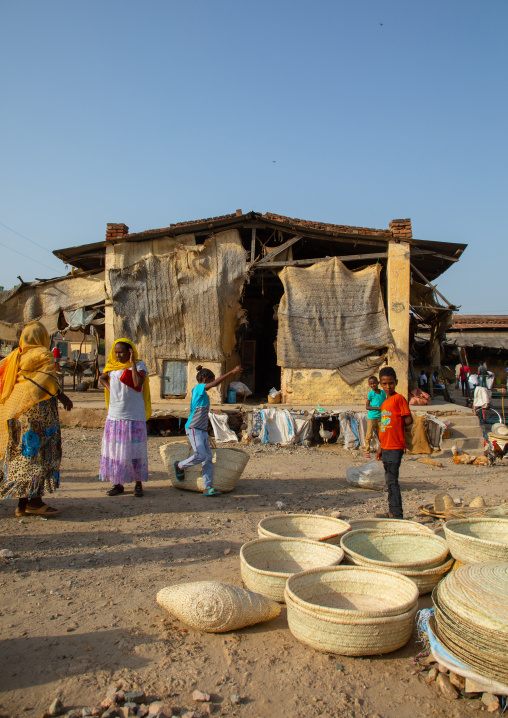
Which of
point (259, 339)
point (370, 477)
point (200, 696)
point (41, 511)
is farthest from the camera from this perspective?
point (259, 339)

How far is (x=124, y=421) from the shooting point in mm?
5262

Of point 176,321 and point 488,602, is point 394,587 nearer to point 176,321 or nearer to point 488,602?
point 488,602

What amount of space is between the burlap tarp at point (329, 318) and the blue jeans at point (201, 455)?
5.82m

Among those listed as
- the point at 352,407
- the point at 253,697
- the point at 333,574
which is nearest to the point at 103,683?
the point at 253,697

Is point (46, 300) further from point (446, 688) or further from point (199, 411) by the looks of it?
point (446, 688)

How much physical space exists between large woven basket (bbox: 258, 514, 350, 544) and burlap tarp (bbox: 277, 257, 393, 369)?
24.3 feet

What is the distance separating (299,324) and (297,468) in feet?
14.0

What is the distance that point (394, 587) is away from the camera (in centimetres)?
289

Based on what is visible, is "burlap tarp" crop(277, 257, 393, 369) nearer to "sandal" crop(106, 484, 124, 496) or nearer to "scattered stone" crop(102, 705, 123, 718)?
"sandal" crop(106, 484, 124, 496)

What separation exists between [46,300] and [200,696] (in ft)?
37.3

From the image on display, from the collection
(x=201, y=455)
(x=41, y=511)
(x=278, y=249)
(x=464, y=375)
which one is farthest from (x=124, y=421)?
(x=464, y=375)

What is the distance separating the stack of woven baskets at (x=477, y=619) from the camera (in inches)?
83.4

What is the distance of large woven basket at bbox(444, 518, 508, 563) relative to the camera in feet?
9.37

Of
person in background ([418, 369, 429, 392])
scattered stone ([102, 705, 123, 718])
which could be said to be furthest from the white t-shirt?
person in background ([418, 369, 429, 392])
